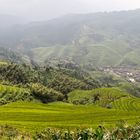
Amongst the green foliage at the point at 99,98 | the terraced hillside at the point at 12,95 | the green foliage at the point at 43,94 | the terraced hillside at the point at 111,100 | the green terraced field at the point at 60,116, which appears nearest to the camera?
the green terraced field at the point at 60,116

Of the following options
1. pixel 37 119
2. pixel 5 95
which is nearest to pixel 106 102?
pixel 5 95

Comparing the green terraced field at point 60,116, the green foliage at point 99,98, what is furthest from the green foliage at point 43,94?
the green terraced field at point 60,116

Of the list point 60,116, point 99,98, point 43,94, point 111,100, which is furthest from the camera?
point 99,98

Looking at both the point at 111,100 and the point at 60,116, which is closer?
the point at 60,116

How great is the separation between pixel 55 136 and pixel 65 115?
7668 cm

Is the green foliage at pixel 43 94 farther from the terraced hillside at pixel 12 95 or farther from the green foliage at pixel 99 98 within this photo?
the green foliage at pixel 99 98

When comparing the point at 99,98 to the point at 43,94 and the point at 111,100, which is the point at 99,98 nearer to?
the point at 111,100

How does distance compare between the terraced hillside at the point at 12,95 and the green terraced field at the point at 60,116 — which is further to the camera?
the terraced hillside at the point at 12,95

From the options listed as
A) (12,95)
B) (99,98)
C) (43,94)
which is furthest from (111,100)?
(12,95)

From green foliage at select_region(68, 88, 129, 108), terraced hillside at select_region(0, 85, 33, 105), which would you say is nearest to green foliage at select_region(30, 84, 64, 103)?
terraced hillside at select_region(0, 85, 33, 105)

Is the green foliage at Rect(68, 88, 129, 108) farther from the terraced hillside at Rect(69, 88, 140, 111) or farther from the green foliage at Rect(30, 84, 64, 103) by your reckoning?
the green foliage at Rect(30, 84, 64, 103)

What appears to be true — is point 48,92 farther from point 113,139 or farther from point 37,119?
point 113,139

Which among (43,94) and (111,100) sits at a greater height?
(43,94)

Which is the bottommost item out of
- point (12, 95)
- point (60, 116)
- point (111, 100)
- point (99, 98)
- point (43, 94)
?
point (99, 98)
